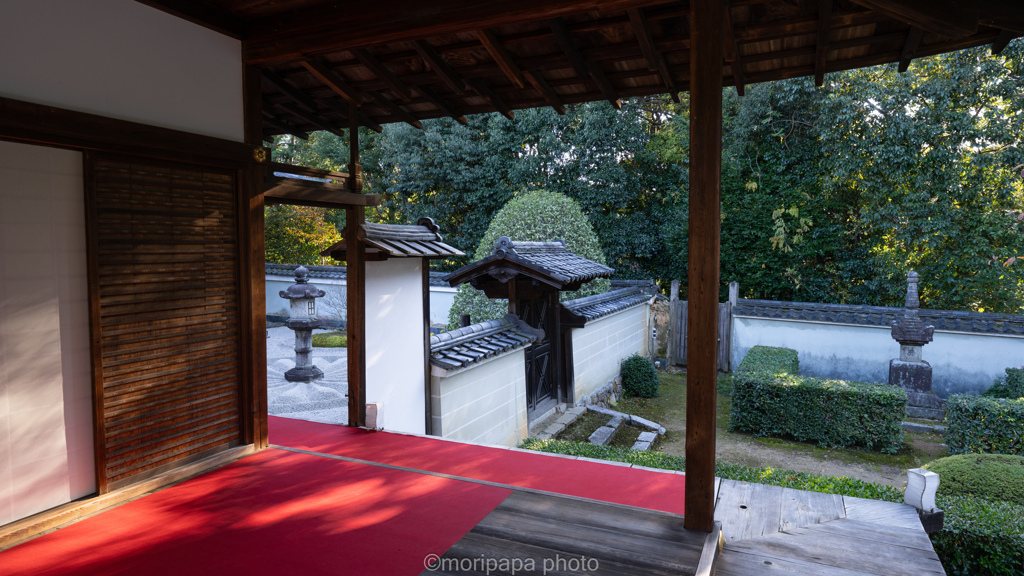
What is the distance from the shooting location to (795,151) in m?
13.7

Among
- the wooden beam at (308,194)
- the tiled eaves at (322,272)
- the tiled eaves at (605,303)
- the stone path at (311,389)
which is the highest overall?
the wooden beam at (308,194)

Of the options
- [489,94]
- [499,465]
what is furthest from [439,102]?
[499,465]

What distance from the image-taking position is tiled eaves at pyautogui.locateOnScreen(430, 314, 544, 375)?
5492mm

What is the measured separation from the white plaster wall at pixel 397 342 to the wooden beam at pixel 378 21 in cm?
176

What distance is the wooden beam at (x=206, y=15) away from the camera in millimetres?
3247

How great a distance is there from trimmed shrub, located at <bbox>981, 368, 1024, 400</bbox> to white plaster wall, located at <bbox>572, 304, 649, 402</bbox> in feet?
18.1

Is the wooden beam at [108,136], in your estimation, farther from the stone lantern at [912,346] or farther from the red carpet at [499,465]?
the stone lantern at [912,346]

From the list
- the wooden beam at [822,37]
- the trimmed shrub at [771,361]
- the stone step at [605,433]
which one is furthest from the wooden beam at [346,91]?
the trimmed shrub at [771,361]

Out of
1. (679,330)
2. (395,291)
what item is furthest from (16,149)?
(679,330)

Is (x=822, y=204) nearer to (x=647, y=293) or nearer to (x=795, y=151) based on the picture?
(x=795, y=151)

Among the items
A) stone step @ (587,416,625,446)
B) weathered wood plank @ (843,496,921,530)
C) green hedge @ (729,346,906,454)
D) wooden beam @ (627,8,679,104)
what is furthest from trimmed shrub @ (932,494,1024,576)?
green hedge @ (729,346,906,454)

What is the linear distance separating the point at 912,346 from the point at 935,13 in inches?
341

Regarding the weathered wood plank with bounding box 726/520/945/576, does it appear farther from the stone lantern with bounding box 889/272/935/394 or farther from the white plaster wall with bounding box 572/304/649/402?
the stone lantern with bounding box 889/272/935/394

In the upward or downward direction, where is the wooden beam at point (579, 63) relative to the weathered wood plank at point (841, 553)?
upward
